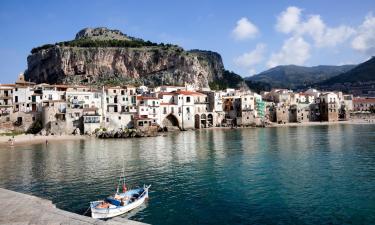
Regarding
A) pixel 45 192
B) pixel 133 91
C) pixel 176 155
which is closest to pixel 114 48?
pixel 133 91

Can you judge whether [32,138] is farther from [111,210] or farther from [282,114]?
[282,114]

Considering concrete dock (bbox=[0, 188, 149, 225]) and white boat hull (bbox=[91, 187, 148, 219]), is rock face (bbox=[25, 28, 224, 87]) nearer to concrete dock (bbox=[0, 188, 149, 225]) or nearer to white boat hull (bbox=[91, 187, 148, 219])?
white boat hull (bbox=[91, 187, 148, 219])

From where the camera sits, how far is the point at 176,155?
42.8 m

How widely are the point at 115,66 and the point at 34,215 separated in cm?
13809

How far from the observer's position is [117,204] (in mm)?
21016

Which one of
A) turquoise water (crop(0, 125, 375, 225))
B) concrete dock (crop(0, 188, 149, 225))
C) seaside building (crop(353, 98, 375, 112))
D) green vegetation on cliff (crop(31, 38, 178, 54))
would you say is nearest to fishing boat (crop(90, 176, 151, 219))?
turquoise water (crop(0, 125, 375, 225))

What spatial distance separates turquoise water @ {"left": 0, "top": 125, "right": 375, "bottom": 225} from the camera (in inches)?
788

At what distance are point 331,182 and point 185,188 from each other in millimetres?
10850

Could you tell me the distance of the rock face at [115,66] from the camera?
14438cm

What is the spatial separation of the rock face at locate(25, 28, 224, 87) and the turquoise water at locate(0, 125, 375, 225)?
101 m

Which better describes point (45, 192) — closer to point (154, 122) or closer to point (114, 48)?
point (154, 122)

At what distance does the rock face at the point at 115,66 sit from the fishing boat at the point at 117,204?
122m

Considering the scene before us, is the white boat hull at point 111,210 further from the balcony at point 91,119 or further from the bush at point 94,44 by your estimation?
the bush at point 94,44

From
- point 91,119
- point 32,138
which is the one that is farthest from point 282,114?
point 32,138
